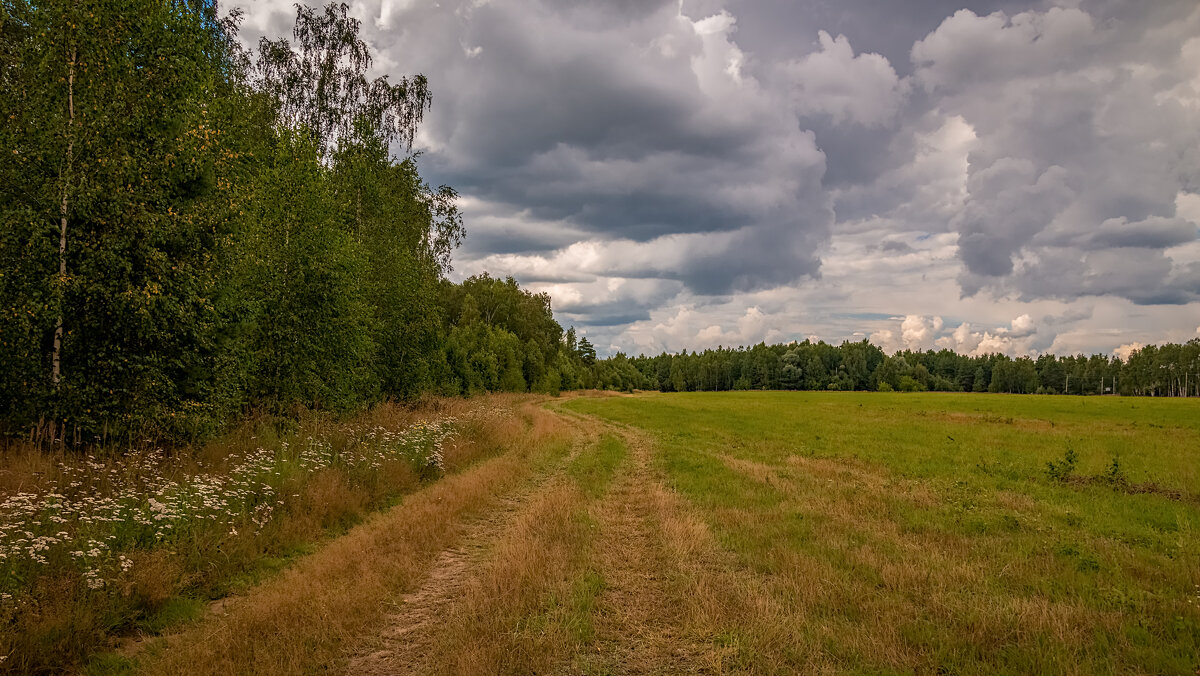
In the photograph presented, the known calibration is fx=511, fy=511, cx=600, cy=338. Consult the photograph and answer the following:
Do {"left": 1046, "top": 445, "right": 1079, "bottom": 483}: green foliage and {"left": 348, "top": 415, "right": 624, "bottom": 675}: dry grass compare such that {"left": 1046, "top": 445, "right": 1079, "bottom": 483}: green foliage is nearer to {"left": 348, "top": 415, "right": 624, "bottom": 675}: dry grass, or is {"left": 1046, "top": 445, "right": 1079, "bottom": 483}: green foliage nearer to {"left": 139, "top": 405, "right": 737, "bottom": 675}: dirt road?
{"left": 139, "top": 405, "right": 737, "bottom": 675}: dirt road

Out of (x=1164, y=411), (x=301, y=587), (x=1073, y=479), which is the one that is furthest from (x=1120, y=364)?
(x=301, y=587)

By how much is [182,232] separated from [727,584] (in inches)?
503

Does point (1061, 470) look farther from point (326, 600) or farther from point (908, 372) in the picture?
point (908, 372)

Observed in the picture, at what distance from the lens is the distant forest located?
31.7 feet

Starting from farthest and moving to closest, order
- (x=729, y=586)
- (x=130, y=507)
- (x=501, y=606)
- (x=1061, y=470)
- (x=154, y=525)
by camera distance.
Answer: (x=1061, y=470), (x=130, y=507), (x=154, y=525), (x=729, y=586), (x=501, y=606)

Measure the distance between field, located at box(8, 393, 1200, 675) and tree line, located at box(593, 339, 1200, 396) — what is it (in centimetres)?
11011

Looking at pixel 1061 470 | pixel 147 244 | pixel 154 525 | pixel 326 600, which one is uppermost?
pixel 147 244

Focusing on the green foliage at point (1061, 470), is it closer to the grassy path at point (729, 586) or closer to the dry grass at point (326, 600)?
the grassy path at point (729, 586)

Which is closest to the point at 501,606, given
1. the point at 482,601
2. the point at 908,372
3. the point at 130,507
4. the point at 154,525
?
the point at 482,601

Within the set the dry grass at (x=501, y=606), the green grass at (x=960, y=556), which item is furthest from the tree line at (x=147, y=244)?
the green grass at (x=960, y=556)

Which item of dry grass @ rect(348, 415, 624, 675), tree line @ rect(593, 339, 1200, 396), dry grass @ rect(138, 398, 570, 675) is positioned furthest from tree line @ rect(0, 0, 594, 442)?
tree line @ rect(593, 339, 1200, 396)

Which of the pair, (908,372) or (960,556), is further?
(908,372)

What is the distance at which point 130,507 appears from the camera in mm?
8000

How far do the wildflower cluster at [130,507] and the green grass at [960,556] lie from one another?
26.3 ft
